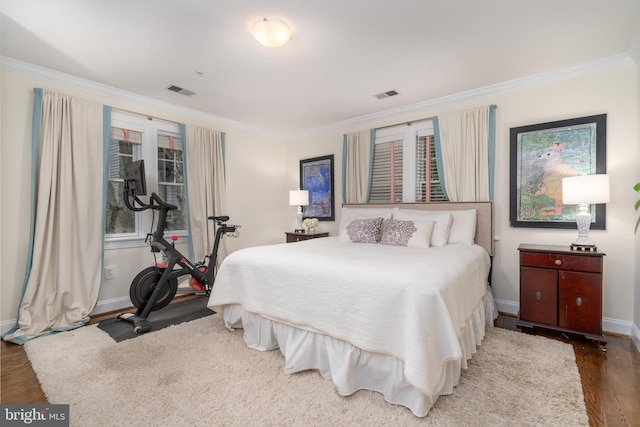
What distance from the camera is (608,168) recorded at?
2.80m

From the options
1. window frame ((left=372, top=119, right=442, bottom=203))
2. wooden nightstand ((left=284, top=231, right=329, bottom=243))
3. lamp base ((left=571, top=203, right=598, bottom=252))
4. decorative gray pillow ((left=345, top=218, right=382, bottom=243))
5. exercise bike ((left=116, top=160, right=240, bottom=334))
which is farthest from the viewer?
wooden nightstand ((left=284, top=231, right=329, bottom=243))

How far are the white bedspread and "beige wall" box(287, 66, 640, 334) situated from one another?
2.89 ft

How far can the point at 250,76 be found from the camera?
3.12 m

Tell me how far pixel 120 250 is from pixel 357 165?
3322 millimetres

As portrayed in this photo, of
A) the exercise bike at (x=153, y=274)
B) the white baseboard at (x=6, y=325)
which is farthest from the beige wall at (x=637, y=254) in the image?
the white baseboard at (x=6, y=325)

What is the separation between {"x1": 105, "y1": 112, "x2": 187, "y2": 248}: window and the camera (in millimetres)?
3523

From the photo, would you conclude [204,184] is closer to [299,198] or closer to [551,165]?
[299,198]

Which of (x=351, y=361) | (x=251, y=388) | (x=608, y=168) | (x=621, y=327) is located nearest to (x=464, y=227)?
(x=608, y=168)

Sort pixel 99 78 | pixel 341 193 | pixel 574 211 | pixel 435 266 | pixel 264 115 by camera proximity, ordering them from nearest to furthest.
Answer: pixel 435 266, pixel 574 211, pixel 99 78, pixel 264 115, pixel 341 193

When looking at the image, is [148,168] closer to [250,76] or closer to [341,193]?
[250,76]

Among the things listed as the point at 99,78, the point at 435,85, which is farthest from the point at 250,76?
the point at 435,85

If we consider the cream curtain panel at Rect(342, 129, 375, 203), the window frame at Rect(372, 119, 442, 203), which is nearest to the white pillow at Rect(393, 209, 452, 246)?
the window frame at Rect(372, 119, 442, 203)

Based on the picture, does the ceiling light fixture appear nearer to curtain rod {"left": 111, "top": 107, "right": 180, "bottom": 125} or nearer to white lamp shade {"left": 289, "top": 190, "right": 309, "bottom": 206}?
curtain rod {"left": 111, "top": 107, "right": 180, "bottom": 125}

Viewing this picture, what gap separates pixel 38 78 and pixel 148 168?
129 cm
